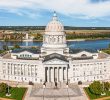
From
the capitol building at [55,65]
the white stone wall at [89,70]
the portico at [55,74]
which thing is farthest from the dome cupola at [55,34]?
the portico at [55,74]

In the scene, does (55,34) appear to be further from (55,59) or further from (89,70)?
(89,70)

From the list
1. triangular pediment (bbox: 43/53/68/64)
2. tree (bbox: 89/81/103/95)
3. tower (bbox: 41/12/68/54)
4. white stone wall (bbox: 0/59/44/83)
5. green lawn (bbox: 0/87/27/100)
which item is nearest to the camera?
green lawn (bbox: 0/87/27/100)

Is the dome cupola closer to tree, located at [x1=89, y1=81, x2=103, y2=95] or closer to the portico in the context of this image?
the portico

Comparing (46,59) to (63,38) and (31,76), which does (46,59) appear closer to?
(31,76)

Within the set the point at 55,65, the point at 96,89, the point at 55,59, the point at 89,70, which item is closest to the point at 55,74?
the point at 55,65

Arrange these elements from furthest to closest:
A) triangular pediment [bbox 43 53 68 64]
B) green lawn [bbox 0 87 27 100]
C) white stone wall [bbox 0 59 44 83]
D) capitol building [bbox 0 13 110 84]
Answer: white stone wall [bbox 0 59 44 83] < capitol building [bbox 0 13 110 84] < triangular pediment [bbox 43 53 68 64] < green lawn [bbox 0 87 27 100]

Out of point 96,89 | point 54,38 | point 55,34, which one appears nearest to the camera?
point 96,89

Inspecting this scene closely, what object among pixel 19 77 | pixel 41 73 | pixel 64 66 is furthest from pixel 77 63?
pixel 19 77

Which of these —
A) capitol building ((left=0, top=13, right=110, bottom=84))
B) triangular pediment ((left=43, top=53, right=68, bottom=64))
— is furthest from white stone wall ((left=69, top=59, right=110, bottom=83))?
triangular pediment ((left=43, top=53, right=68, bottom=64))
